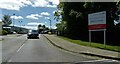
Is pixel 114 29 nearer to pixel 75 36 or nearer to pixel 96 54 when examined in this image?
pixel 75 36

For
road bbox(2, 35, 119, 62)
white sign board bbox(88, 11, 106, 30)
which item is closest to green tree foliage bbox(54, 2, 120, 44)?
white sign board bbox(88, 11, 106, 30)

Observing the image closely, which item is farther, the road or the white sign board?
the white sign board

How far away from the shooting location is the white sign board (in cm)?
2458

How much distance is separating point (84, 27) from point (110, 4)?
18.2 feet

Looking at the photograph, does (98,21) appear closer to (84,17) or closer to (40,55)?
(40,55)

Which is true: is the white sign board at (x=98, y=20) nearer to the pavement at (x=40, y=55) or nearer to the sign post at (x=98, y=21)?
the sign post at (x=98, y=21)

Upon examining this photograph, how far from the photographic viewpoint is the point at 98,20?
25.3m

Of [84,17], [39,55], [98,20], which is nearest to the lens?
[39,55]

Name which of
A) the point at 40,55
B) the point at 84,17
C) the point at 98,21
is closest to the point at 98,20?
the point at 98,21

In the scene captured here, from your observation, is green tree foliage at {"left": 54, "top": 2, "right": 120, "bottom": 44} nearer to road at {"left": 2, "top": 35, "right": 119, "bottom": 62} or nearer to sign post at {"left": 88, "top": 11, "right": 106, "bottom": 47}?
sign post at {"left": 88, "top": 11, "right": 106, "bottom": 47}

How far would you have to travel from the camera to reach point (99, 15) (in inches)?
989

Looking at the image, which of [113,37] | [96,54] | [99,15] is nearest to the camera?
[96,54]

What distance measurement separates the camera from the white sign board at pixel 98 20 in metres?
24.6

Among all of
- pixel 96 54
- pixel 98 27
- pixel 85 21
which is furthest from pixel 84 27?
pixel 96 54
